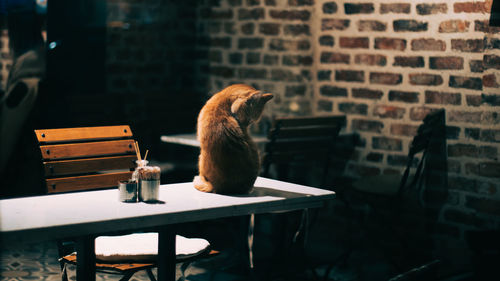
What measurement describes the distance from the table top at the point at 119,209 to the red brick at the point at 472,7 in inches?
64.9

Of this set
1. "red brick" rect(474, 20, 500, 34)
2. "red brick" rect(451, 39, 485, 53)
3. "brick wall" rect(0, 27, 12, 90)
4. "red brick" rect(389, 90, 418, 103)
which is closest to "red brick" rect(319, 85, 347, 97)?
"red brick" rect(389, 90, 418, 103)

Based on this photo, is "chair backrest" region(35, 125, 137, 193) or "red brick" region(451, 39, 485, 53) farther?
"red brick" region(451, 39, 485, 53)

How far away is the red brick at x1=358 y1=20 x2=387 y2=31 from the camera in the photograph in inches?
157

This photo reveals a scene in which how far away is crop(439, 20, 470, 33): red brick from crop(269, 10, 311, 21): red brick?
94cm

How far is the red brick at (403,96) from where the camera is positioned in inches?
152

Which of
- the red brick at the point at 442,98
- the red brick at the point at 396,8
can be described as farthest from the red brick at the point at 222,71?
the red brick at the point at 442,98

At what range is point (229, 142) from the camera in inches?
91.7

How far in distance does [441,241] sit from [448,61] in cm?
102

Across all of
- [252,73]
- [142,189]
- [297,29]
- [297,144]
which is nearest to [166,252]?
[142,189]

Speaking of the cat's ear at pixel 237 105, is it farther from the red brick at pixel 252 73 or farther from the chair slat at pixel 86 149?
the red brick at pixel 252 73

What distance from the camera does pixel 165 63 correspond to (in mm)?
5309

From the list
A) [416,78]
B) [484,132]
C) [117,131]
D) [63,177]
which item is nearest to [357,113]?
[416,78]

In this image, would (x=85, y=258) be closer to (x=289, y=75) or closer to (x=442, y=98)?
(x=442, y=98)

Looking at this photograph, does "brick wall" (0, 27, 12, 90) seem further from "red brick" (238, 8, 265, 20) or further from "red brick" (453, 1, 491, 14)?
"red brick" (453, 1, 491, 14)
